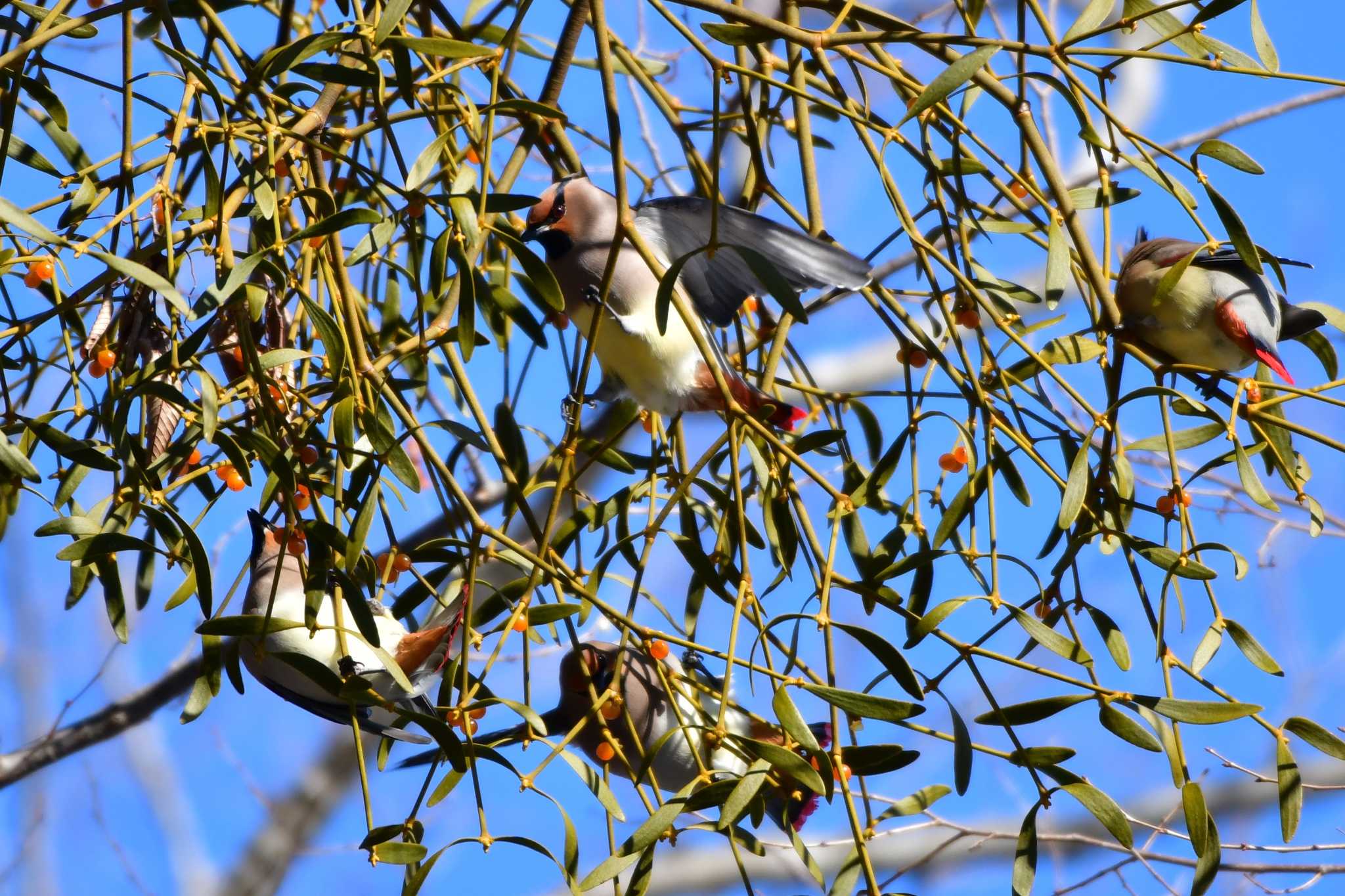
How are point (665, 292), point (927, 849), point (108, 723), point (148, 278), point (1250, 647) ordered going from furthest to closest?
1. point (927, 849)
2. point (108, 723)
3. point (1250, 647)
4. point (665, 292)
5. point (148, 278)

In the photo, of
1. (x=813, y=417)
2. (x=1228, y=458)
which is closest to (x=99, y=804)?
(x=813, y=417)

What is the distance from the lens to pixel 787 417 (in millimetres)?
1312

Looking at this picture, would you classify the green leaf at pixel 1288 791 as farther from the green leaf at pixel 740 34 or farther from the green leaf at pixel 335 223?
the green leaf at pixel 335 223

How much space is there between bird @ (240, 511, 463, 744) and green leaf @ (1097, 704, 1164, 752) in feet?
1.62

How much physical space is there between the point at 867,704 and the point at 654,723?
2.05 feet

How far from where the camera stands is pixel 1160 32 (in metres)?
1.13

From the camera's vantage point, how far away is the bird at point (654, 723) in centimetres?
118

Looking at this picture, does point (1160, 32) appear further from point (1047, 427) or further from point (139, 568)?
point (139, 568)

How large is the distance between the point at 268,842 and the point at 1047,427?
3.83 m

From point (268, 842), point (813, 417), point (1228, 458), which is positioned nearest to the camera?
point (1228, 458)

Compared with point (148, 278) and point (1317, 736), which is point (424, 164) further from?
point (1317, 736)

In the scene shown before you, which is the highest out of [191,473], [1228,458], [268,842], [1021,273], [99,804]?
[1021,273]

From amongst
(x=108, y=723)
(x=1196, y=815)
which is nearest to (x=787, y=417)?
(x=1196, y=815)

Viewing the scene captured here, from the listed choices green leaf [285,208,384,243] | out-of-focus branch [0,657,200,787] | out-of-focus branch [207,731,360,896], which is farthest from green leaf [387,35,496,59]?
out-of-focus branch [207,731,360,896]
